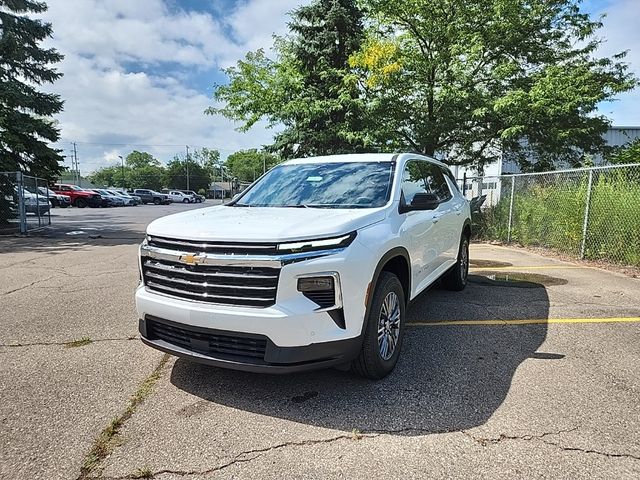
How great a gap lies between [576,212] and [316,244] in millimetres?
8527

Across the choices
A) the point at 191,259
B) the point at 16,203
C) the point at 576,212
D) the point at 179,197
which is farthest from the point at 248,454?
the point at 179,197

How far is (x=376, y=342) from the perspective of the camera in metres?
3.21

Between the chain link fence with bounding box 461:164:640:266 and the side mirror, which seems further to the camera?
the chain link fence with bounding box 461:164:640:266

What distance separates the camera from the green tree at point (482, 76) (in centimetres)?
1359

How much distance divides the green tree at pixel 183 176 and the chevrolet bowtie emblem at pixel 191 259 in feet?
316

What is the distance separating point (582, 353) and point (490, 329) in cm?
91

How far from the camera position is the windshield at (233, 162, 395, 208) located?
3.96 metres

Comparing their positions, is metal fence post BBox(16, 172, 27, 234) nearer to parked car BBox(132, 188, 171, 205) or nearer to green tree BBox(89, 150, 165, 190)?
parked car BBox(132, 188, 171, 205)

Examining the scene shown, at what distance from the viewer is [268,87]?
16844 mm

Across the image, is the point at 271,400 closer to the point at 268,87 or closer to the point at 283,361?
the point at 283,361

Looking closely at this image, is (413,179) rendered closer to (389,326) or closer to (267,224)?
(389,326)

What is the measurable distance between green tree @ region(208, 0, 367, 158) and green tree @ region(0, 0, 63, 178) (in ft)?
24.3

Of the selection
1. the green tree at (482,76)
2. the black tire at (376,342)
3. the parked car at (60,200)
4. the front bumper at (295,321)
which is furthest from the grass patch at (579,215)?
the parked car at (60,200)

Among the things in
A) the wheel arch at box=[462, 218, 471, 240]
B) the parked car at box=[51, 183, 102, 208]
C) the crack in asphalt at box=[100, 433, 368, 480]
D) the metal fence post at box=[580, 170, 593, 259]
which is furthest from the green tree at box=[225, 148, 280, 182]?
the crack in asphalt at box=[100, 433, 368, 480]
